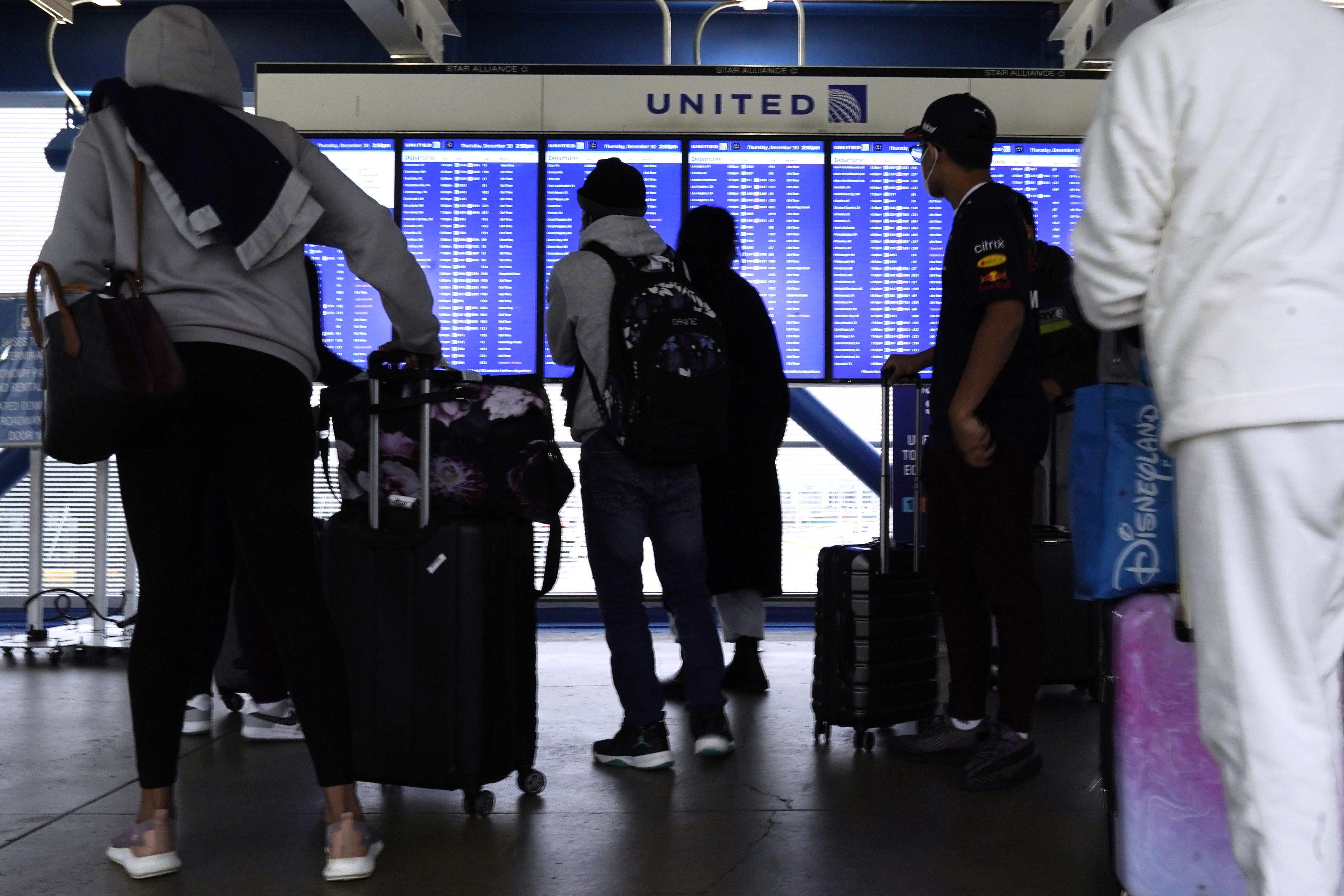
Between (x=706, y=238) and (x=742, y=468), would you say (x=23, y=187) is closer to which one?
(x=706, y=238)

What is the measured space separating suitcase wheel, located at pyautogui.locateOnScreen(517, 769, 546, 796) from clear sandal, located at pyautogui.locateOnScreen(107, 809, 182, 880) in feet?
2.57

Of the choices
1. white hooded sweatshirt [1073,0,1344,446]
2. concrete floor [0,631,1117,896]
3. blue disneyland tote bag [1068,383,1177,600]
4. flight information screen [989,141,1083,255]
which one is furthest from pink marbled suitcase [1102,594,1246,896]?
flight information screen [989,141,1083,255]

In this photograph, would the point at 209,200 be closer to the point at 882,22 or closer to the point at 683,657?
the point at 683,657

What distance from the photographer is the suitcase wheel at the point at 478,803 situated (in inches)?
103

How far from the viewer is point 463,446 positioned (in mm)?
2639

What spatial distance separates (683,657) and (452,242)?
3122mm

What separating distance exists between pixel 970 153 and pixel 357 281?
3496 millimetres

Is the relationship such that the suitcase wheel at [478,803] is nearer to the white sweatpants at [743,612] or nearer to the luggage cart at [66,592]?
the white sweatpants at [743,612]

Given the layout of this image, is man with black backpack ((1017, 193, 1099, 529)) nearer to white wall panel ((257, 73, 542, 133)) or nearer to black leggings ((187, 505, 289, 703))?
black leggings ((187, 505, 289, 703))

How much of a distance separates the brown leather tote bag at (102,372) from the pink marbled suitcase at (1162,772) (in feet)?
5.16

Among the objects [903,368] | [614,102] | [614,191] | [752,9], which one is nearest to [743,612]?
[903,368]

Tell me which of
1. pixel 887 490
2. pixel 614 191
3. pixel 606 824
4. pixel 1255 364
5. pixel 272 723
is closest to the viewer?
pixel 1255 364

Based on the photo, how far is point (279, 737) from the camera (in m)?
3.50

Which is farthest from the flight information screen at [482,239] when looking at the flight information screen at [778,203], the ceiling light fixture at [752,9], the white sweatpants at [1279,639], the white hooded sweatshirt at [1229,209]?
the white sweatpants at [1279,639]
